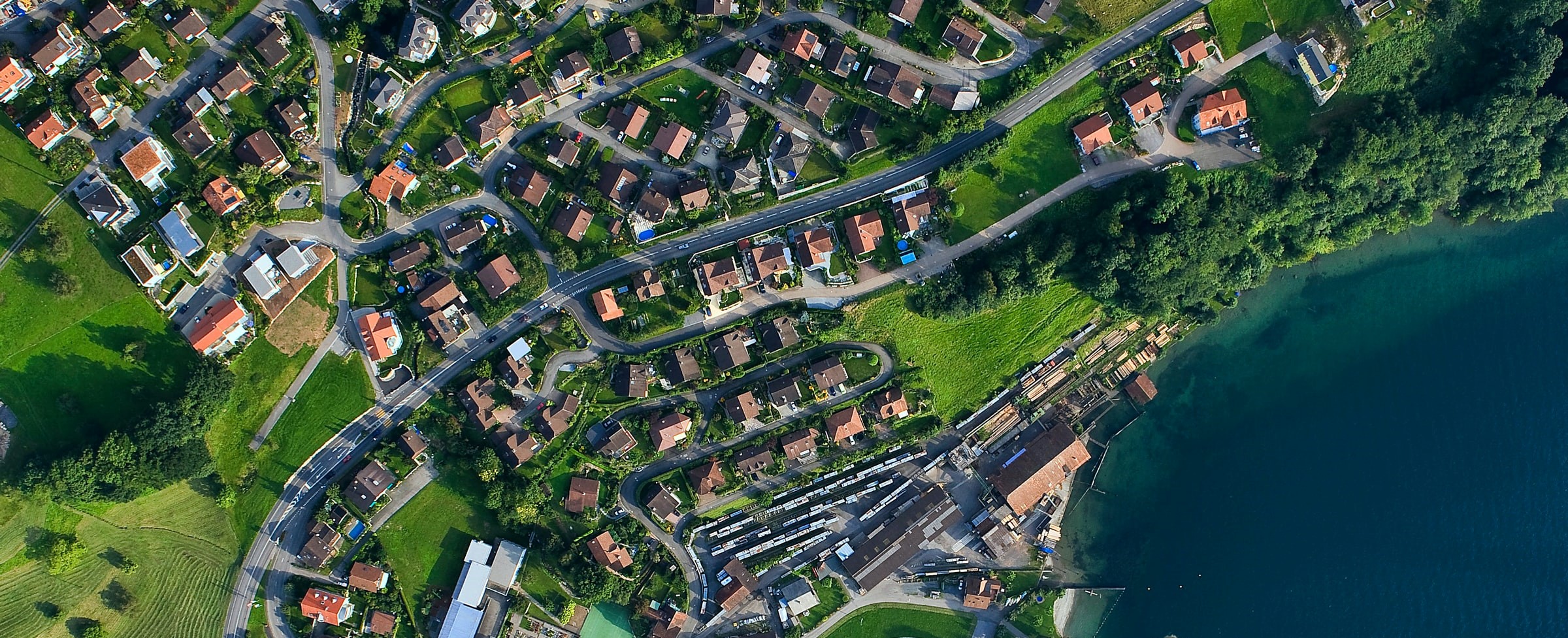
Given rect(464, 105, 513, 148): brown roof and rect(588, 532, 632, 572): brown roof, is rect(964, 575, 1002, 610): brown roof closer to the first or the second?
rect(588, 532, 632, 572): brown roof

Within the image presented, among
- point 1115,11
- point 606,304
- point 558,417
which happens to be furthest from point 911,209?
point 558,417

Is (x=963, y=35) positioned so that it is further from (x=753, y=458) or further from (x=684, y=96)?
(x=753, y=458)

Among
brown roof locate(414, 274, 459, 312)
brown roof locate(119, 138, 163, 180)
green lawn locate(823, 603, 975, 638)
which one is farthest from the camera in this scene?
green lawn locate(823, 603, 975, 638)

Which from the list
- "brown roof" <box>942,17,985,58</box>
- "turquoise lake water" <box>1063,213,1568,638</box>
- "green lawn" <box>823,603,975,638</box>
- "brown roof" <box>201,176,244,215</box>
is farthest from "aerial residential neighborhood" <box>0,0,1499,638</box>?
"turquoise lake water" <box>1063,213,1568,638</box>

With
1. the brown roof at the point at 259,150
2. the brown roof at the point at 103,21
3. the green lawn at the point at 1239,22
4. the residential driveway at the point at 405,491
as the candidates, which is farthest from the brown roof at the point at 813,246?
the brown roof at the point at 103,21

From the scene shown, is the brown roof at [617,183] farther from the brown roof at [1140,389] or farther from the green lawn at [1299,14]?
the green lawn at [1299,14]
